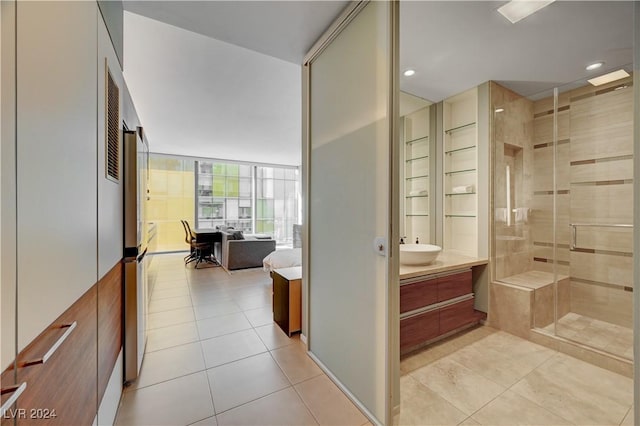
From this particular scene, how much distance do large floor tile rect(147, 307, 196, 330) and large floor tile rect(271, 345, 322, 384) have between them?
137 cm

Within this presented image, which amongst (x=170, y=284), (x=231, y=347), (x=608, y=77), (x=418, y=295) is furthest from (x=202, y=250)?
(x=608, y=77)

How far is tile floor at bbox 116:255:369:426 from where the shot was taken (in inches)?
63.5

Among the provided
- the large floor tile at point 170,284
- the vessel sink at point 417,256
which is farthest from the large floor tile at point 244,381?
the large floor tile at point 170,284

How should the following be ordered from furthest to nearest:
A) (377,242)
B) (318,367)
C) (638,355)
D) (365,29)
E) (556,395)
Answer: (318,367)
(556,395)
(365,29)
(377,242)
(638,355)

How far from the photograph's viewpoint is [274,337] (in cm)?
263

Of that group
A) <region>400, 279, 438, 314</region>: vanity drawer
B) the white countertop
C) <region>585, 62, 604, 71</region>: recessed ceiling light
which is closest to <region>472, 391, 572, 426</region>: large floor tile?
<region>400, 279, 438, 314</region>: vanity drawer

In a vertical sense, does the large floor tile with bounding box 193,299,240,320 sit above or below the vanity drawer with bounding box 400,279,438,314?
below

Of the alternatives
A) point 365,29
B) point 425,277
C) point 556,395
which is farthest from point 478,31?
point 556,395

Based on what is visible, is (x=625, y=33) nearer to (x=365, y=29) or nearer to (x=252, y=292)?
(x=365, y=29)

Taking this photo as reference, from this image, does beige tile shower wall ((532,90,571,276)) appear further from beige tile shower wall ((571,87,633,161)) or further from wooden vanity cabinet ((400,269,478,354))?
wooden vanity cabinet ((400,269,478,354))

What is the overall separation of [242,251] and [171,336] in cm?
290

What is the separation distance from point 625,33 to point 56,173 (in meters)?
3.78

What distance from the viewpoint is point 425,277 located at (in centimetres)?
229

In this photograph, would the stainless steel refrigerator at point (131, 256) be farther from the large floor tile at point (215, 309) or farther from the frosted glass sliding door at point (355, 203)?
the frosted glass sliding door at point (355, 203)
